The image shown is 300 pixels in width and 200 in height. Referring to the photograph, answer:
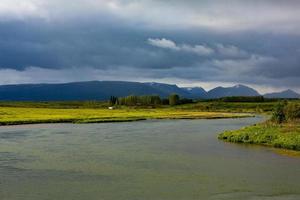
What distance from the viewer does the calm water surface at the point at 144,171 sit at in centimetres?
2323

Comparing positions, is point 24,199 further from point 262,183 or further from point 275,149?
point 275,149

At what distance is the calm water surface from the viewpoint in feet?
76.2

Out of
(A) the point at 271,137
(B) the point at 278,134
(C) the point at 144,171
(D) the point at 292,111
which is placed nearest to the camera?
(C) the point at 144,171

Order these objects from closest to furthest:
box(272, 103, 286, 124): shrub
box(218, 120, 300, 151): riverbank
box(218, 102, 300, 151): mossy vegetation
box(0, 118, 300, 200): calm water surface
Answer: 1. box(0, 118, 300, 200): calm water surface
2. box(218, 120, 300, 151): riverbank
3. box(218, 102, 300, 151): mossy vegetation
4. box(272, 103, 286, 124): shrub

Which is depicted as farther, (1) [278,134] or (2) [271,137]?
(1) [278,134]

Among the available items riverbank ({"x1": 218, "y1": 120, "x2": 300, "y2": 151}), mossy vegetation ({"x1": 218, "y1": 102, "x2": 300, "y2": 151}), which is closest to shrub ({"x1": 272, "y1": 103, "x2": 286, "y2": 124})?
mossy vegetation ({"x1": 218, "y1": 102, "x2": 300, "y2": 151})

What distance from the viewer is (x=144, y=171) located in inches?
1166

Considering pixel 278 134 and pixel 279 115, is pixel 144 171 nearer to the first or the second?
pixel 278 134

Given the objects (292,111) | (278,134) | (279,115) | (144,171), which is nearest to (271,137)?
(278,134)

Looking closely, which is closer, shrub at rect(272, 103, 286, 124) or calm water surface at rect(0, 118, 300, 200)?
calm water surface at rect(0, 118, 300, 200)

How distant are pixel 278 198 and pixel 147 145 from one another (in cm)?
2300

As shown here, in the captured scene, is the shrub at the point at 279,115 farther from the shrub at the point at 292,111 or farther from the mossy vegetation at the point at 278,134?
the shrub at the point at 292,111

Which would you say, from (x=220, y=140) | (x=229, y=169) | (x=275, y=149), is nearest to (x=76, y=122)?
(x=220, y=140)

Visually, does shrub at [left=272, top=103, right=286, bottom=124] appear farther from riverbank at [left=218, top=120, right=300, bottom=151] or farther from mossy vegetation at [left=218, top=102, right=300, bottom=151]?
riverbank at [left=218, top=120, right=300, bottom=151]
